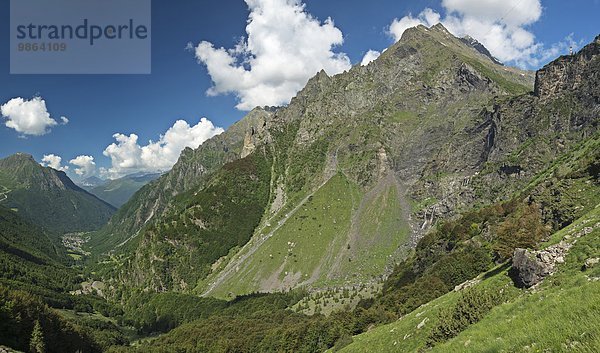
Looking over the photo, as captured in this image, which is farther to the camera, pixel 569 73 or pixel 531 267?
pixel 569 73

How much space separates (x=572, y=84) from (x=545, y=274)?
194m

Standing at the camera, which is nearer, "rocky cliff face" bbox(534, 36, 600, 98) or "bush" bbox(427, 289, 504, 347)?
"bush" bbox(427, 289, 504, 347)

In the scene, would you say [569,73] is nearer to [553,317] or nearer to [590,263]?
[590,263]

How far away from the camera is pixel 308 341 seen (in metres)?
79.8

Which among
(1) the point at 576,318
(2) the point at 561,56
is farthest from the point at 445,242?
(2) the point at 561,56

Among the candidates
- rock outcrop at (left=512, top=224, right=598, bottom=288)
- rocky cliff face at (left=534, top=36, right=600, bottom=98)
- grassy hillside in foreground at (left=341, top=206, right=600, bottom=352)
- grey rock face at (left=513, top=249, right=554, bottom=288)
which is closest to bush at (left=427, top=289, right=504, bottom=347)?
grassy hillside in foreground at (left=341, top=206, right=600, bottom=352)

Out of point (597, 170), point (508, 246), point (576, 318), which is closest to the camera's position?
point (576, 318)

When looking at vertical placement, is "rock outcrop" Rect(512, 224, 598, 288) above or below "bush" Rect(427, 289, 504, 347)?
above

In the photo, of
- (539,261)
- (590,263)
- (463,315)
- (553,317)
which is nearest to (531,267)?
(539,261)

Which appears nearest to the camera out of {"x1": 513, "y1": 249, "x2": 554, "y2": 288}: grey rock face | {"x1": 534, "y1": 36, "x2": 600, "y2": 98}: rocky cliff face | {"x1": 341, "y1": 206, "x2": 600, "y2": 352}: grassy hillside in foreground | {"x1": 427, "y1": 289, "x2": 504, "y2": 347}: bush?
{"x1": 341, "y1": 206, "x2": 600, "y2": 352}: grassy hillside in foreground

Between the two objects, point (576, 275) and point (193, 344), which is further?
point (193, 344)

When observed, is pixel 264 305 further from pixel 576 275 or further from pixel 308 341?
pixel 576 275

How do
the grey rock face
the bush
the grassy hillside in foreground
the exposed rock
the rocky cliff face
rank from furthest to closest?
the rocky cliff face, the grey rock face, the bush, the exposed rock, the grassy hillside in foreground

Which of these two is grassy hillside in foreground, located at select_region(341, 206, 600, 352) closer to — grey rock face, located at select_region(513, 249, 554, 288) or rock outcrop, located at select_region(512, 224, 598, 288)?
rock outcrop, located at select_region(512, 224, 598, 288)
